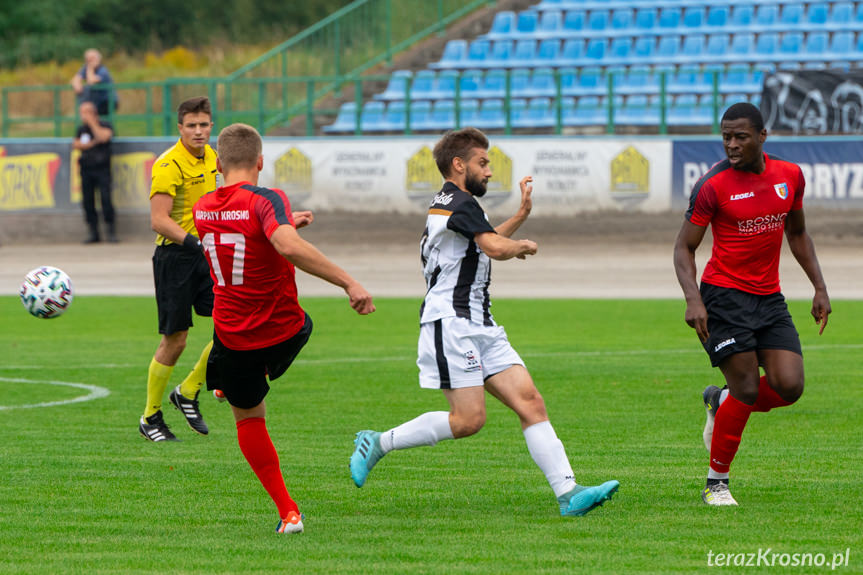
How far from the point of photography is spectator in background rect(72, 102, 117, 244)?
28.2 m

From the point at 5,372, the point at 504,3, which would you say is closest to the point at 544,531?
the point at 5,372

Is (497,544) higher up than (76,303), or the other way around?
(497,544)

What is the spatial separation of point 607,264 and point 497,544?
1895 centimetres

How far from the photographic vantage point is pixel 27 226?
98.2 feet

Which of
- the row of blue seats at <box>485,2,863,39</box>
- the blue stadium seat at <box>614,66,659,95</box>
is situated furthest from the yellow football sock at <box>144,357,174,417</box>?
the row of blue seats at <box>485,2,863,39</box>

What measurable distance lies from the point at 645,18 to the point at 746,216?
2677cm

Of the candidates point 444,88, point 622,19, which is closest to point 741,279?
point 444,88

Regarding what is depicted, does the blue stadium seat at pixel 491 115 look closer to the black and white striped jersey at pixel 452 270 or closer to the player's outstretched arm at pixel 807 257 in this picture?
the player's outstretched arm at pixel 807 257

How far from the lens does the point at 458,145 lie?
21.7 ft

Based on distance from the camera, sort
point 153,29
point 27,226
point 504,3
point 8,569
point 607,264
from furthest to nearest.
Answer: point 153,29 < point 504,3 < point 27,226 < point 607,264 < point 8,569

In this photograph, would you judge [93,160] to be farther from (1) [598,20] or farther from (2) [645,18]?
(2) [645,18]

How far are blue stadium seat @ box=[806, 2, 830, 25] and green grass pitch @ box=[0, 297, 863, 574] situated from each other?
18594mm

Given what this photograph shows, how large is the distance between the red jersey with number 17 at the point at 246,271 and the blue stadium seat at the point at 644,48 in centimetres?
2591

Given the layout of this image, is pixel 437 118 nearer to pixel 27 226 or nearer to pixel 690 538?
pixel 27 226
